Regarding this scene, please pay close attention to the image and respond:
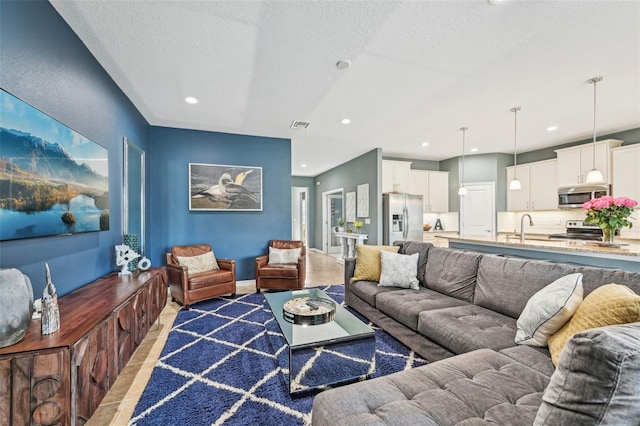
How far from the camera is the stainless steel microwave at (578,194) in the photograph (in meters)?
4.66

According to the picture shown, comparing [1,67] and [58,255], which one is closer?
[1,67]

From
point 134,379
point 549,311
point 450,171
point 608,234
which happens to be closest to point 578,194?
point 608,234

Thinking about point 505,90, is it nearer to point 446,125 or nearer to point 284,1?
point 446,125

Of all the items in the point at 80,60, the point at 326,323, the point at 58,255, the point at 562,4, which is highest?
the point at 562,4

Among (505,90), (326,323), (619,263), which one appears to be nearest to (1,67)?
(326,323)

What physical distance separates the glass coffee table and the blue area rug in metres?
0.10

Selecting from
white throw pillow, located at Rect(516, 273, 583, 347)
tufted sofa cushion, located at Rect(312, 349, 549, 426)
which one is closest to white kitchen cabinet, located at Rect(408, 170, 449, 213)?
white throw pillow, located at Rect(516, 273, 583, 347)

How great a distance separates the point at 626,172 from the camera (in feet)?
14.1

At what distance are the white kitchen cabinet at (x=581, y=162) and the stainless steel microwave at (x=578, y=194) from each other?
104mm

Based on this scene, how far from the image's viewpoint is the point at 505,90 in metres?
3.10

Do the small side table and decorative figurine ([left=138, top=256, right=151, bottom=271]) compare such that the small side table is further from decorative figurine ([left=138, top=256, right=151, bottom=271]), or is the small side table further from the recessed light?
decorative figurine ([left=138, top=256, right=151, bottom=271])

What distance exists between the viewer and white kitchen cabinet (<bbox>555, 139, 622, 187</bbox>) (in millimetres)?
4512

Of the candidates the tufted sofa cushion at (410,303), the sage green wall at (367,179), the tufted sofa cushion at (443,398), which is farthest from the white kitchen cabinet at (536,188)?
the tufted sofa cushion at (443,398)

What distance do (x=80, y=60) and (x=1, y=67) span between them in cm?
95
